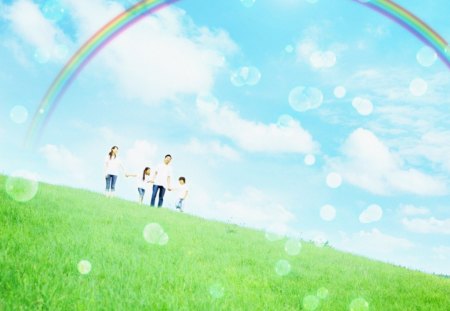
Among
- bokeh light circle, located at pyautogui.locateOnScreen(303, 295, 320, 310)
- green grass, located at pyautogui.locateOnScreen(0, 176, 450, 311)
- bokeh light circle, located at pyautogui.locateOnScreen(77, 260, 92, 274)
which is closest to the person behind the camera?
green grass, located at pyautogui.locateOnScreen(0, 176, 450, 311)

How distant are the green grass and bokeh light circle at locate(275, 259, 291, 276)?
→ 160mm

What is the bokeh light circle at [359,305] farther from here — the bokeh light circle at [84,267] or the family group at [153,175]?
the family group at [153,175]

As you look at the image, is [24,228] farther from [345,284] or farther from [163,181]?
[163,181]

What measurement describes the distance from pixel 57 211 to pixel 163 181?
896cm

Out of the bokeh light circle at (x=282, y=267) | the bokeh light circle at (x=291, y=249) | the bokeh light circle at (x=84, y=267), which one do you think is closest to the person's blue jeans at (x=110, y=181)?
the bokeh light circle at (x=291, y=249)

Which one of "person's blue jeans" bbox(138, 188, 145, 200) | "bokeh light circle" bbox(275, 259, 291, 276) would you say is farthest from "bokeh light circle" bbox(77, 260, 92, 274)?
"person's blue jeans" bbox(138, 188, 145, 200)

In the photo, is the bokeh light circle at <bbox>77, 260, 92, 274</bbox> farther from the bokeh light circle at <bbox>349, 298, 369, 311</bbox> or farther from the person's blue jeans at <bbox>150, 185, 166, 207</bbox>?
the person's blue jeans at <bbox>150, 185, 166, 207</bbox>

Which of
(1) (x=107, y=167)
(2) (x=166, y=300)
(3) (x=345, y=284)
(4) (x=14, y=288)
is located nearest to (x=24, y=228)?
(4) (x=14, y=288)

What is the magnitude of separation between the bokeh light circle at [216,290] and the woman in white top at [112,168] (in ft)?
43.2

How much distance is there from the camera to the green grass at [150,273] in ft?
20.9

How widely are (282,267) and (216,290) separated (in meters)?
3.41

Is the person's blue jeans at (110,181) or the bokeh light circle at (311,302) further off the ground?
the person's blue jeans at (110,181)

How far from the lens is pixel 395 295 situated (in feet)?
31.1

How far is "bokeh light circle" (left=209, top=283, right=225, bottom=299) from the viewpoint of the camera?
729 cm
